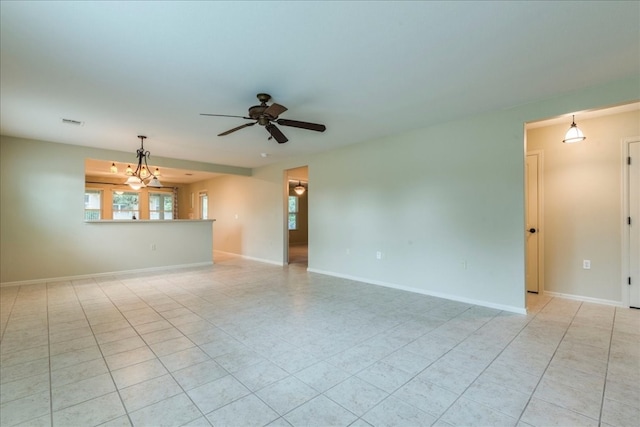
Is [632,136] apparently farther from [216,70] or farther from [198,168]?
[198,168]

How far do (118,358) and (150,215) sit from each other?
9.54 meters

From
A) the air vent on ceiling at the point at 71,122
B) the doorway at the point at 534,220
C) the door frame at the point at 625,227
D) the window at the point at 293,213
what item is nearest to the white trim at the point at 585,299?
the door frame at the point at 625,227

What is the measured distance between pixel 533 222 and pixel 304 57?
412 cm

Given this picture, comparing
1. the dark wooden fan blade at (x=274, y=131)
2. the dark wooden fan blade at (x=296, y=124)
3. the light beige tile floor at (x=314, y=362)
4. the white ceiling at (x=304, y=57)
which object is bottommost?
the light beige tile floor at (x=314, y=362)

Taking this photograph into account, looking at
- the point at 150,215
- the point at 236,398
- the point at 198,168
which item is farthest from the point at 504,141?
the point at 150,215

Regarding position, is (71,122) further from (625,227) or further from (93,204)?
(625,227)

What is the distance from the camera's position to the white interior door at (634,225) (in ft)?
11.7

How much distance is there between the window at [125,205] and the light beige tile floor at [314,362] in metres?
6.53

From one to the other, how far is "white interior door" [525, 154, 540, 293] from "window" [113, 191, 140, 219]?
10.8 meters

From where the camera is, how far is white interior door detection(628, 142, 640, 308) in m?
3.55

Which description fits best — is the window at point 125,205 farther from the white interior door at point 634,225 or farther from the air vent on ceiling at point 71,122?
the white interior door at point 634,225

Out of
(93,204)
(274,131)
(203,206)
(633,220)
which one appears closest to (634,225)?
(633,220)

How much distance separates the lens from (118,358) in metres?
2.40

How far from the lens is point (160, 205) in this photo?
1094 centimetres
